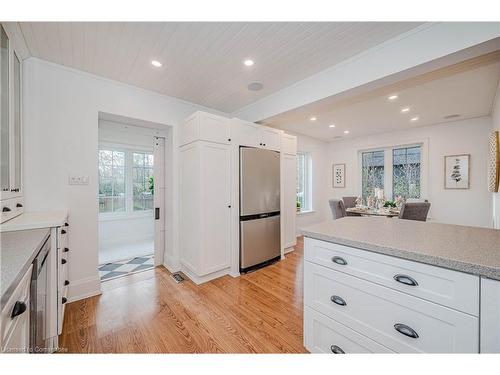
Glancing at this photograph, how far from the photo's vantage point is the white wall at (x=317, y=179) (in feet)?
17.4

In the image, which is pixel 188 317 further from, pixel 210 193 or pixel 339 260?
pixel 339 260

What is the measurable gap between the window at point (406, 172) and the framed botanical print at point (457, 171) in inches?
19.9

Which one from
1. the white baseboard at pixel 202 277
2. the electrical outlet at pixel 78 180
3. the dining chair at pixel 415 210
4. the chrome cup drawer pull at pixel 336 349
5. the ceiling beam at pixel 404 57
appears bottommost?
the white baseboard at pixel 202 277

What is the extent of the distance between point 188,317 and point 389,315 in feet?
5.40

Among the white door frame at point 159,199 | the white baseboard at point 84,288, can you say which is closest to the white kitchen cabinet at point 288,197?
the white door frame at point 159,199

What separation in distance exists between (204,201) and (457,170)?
4887 millimetres

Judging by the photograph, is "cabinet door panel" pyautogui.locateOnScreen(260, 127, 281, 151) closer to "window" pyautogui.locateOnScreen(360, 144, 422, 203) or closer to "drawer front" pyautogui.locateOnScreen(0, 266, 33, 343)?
"drawer front" pyautogui.locateOnScreen(0, 266, 33, 343)

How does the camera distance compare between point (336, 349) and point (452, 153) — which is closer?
point (336, 349)

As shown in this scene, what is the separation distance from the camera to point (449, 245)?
1062 mm

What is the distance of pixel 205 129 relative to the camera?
2.57m

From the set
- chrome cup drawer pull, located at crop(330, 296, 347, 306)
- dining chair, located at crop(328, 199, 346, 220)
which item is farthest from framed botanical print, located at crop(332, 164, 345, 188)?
chrome cup drawer pull, located at crop(330, 296, 347, 306)

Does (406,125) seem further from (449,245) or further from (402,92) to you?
(449,245)

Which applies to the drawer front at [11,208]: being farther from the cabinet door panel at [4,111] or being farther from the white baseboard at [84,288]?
the white baseboard at [84,288]

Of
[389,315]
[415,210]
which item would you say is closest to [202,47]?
[389,315]
